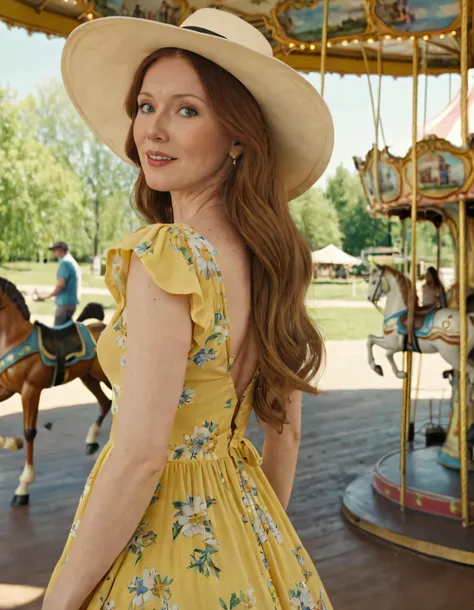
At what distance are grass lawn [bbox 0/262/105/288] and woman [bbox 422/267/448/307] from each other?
1434cm

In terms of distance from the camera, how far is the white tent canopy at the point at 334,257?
23.6m

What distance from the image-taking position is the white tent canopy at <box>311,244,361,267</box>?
23.6 m

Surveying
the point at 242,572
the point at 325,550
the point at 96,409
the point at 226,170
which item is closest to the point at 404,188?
the point at 325,550

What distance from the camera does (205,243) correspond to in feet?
3.58

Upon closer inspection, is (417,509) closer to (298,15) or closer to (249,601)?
(298,15)

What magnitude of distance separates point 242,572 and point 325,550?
8.90 ft

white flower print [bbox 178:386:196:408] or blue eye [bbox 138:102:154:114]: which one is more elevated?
blue eye [bbox 138:102:154:114]

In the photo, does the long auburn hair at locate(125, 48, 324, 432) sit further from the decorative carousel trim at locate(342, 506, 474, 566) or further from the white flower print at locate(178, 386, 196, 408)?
the decorative carousel trim at locate(342, 506, 474, 566)

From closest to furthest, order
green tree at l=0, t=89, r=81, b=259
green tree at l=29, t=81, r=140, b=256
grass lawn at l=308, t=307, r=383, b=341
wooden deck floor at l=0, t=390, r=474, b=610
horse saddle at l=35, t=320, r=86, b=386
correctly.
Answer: wooden deck floor at l=0, t=390, r=474, b=610
horse saddle at l=35, t=320, r=86, b=386
grass lawn at l=308, t=307, r=383, b=341
green tree at l=0, t=89, r=81, b=259
green tree at l=29, t=81, r=140, b=256

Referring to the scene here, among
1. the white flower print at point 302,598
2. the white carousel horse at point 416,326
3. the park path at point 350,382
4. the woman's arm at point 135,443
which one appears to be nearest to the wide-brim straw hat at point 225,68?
the woman's arm at point 135,443

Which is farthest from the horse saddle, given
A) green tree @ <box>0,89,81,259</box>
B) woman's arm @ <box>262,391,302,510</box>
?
green tree @ <box>0,89,81,259</box>

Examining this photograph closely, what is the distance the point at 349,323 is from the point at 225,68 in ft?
56.0

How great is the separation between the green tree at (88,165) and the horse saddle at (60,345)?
16294mm

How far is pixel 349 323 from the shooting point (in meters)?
18.0
